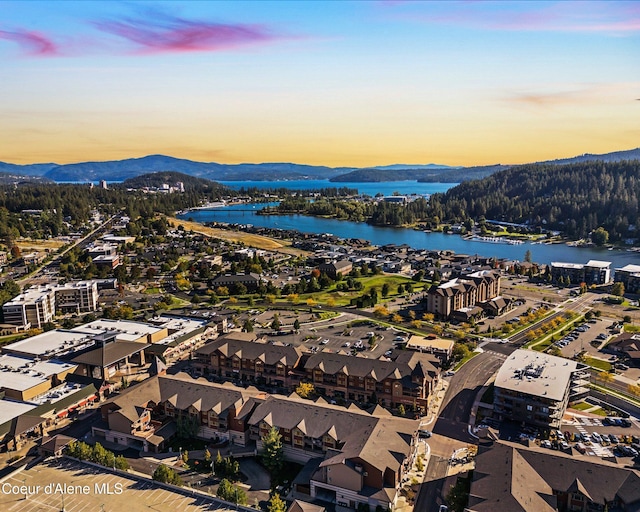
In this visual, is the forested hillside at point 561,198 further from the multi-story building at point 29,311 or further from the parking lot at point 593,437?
the multi-story building at point 29,311

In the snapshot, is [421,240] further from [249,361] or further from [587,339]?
[249,361]

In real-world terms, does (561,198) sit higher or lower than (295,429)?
higher

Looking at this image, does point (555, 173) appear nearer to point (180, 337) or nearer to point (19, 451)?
point (180, 337)

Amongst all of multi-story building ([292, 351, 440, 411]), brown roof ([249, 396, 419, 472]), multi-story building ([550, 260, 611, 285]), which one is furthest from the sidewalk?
multi-story building ([550, 260, 611, 285])

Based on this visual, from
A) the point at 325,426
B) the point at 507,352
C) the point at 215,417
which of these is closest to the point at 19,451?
the point at 215,417

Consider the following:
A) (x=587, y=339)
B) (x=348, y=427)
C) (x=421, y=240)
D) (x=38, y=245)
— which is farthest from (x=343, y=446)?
(x=421, y=240)

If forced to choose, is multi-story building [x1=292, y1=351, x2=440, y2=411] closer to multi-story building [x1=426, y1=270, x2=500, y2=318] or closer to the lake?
multi-story building [x1=426, y1=270, x2=500, y2=318]
